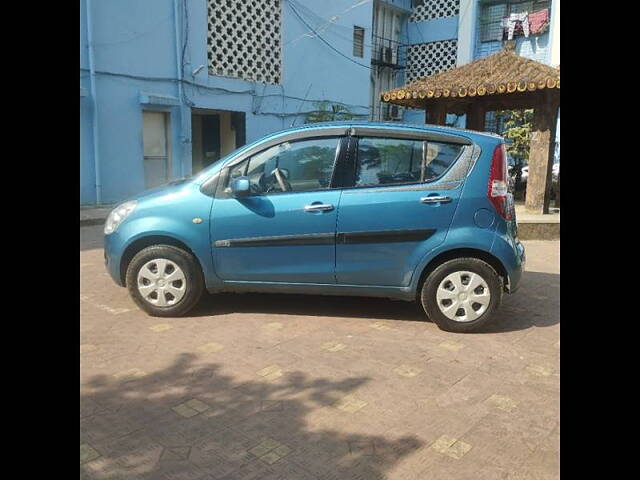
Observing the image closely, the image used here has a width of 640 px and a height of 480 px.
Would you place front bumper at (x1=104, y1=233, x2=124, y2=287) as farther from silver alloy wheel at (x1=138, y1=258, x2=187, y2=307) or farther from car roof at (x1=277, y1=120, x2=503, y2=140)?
car roof at (x1=277, y1=120, x2=503, y2=140)

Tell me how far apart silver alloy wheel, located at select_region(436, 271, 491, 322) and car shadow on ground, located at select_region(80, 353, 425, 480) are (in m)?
1.22

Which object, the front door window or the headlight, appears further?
the headlight

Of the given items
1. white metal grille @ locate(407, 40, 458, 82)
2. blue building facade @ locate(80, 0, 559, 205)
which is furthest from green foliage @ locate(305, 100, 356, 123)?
white metal grille @ locate(407, 40, 458, 82)

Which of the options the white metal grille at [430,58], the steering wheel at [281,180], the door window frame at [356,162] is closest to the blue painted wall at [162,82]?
the white metal grille at [430,58]

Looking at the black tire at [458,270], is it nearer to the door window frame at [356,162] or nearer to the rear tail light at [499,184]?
the rear tail light at [499,184]

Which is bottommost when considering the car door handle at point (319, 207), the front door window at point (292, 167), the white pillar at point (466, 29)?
the car door handle at point (319, 207)

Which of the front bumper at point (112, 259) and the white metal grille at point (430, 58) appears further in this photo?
the white metal grille at point (430, 58)

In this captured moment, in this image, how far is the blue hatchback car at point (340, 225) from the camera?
4.36m

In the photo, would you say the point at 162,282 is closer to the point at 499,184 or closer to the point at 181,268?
the point at 181,268

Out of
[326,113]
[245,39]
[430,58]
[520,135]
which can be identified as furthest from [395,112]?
[245,39]

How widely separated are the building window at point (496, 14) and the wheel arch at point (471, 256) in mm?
17978

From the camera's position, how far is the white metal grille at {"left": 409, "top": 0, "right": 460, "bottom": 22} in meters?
21.3
